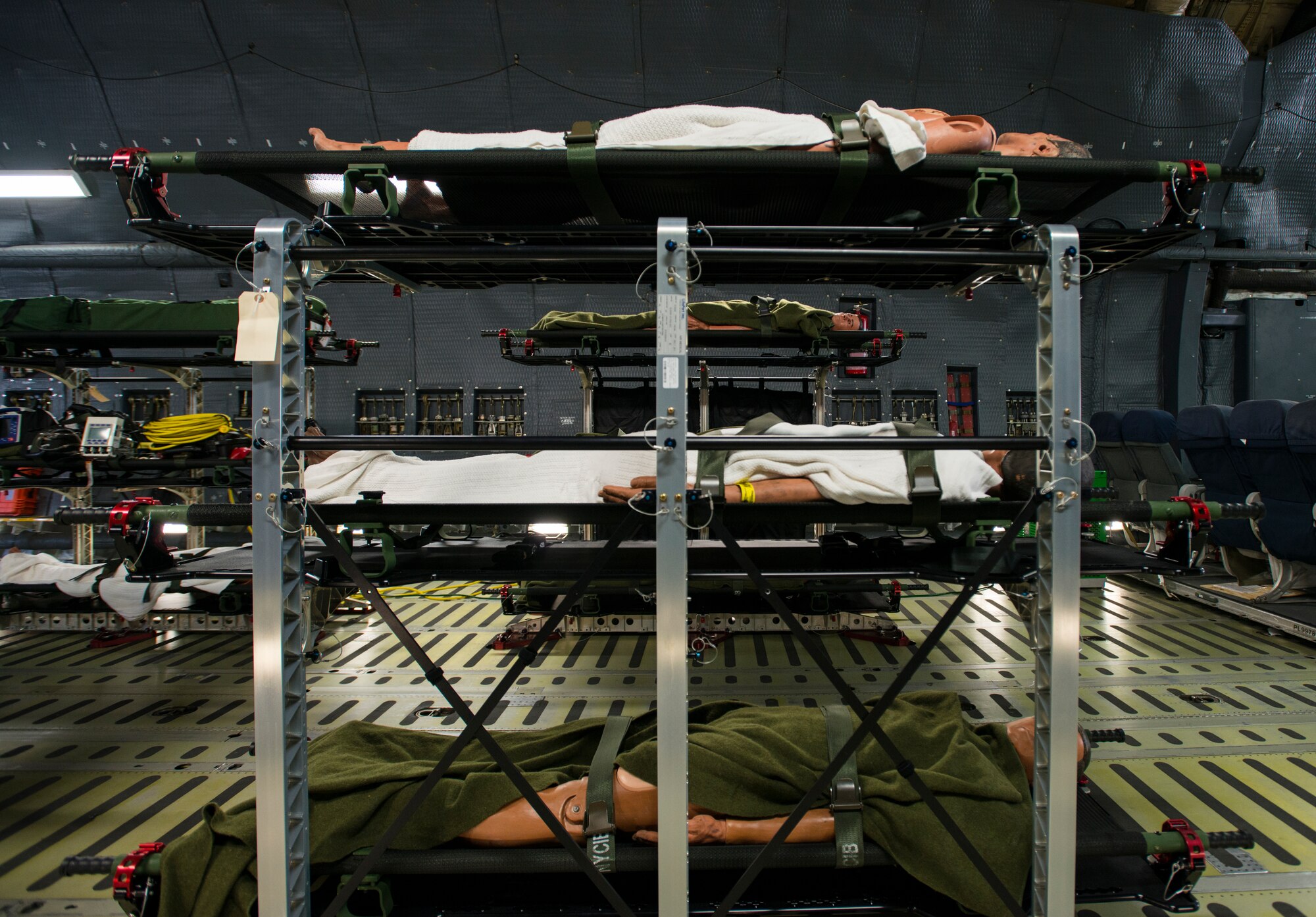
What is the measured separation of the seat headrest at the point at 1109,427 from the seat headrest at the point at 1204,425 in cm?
66

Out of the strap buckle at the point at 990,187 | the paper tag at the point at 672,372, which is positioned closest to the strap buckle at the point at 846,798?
the paper tag at the point at 672,372

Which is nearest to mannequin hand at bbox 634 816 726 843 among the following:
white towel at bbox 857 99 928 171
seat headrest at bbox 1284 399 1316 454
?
white towel at bbox 857 99 928 171

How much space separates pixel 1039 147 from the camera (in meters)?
2.02

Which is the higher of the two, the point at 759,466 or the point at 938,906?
the point at 759,466

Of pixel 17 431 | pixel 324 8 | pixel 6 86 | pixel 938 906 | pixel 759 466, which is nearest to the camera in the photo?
pixel 938 906

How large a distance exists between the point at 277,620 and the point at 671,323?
158 centimetres

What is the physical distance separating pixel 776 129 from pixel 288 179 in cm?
182

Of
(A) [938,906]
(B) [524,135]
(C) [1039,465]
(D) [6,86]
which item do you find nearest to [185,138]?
(D) [6,86]

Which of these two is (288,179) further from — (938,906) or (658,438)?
(938,906)

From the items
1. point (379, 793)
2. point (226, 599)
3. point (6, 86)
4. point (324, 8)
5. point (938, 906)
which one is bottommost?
point (938, 906)

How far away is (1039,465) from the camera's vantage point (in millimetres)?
1836

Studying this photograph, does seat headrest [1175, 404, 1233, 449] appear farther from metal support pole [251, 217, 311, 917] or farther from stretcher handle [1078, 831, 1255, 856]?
metal support pole [251, 217, 311, 917]

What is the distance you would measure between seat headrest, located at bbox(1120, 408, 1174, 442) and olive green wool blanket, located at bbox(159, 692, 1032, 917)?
5.14 meters

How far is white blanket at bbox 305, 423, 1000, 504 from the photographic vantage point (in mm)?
2090
